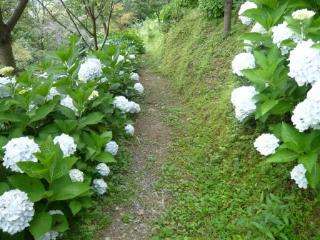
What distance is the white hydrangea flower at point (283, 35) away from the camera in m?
3.26

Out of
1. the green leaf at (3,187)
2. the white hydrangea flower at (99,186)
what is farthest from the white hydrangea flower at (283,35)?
the green leaf at (3,187)

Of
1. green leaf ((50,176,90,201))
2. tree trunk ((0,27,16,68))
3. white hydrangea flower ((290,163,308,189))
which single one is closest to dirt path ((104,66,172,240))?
green leaf ((50,176,90,201))

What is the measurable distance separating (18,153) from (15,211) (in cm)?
49

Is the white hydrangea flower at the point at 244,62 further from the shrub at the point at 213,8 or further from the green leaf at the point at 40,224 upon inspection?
the shrub at the point at 213,8

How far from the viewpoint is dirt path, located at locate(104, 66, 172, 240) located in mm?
3777

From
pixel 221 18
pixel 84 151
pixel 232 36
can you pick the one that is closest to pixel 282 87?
pixel 84 151

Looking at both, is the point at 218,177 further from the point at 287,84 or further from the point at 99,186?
the point at 287,84

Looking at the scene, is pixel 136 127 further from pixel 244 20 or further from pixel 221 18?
pixel 221 18

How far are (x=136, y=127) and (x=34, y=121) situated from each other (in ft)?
7.77

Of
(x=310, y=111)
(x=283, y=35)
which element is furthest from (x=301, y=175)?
(x=283, y=35)

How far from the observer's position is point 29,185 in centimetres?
322

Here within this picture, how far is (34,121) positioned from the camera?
4.07 metres

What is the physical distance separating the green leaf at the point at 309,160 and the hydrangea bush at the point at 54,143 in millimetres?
1814

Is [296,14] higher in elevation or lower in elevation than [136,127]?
higher
